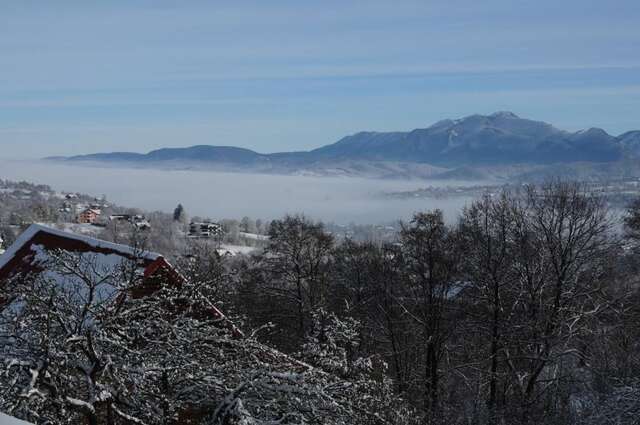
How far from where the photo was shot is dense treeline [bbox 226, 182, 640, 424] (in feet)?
62.0

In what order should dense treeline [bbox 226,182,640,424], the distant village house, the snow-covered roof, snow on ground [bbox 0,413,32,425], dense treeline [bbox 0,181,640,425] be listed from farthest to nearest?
the distant village house → dense treeline [bbox 226,182,640,424] → the snow-covered roof → dense treeline [bbox 0,181,640,425] → snow on ground [bbox 0,413,32,425]

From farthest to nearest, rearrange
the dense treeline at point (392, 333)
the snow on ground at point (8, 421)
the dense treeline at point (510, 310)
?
the dense treeline at point (510, 310)
the dense treeline at point (392, 333)
the snow on ground at point (8, 421)

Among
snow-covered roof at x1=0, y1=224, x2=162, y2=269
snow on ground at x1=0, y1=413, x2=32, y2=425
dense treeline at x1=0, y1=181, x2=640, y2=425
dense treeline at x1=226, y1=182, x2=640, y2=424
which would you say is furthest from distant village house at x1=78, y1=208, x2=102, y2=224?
snow on ground at x1=0, y1=413, x2=32, y2=425

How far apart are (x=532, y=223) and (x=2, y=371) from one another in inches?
737

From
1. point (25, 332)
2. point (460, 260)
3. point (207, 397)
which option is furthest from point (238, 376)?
point (460, 260)

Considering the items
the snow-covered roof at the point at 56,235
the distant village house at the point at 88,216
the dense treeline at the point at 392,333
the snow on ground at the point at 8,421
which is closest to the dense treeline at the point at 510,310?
the dense treeline at the point at 392,333

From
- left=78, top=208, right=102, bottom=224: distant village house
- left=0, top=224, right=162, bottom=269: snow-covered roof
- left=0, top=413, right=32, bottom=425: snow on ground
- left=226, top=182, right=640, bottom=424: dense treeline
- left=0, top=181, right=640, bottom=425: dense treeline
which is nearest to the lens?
left=0, top=413, right=32, bottom=425: snow on ground

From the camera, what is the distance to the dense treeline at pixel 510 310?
62.0 feet

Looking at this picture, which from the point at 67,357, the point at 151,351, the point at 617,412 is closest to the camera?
the point at 67,357

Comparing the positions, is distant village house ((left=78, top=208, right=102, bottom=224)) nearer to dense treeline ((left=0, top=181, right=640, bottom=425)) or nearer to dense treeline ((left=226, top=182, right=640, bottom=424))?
dense treeline ((left=0, top=181, right=640, bottom=425))

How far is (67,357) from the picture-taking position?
805 centimetres

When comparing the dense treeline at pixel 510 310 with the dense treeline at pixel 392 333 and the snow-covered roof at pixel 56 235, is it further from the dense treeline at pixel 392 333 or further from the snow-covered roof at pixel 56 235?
the snow-covered roof at pixel 56 235

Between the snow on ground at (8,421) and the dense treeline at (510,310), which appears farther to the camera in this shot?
the dense treeline at (510,310)

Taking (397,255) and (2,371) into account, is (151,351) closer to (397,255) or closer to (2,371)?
(2,371)
